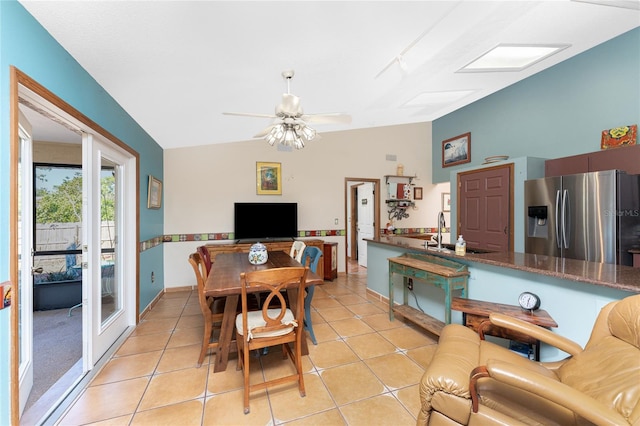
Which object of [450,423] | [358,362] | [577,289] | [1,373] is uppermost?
[577,289]

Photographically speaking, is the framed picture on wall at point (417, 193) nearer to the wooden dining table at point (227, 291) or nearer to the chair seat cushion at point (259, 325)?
the wooden dining table at point (227, 291)

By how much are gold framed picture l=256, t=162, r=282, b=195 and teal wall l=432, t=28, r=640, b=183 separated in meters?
3.64

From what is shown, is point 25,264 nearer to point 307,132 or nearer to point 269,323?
point 269,323

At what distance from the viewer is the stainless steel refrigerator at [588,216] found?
2.50 metres

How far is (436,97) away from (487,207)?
1.81 metres

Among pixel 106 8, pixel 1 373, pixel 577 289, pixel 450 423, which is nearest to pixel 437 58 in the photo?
pixel 577 289

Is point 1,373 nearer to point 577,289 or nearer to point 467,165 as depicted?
point 577,289

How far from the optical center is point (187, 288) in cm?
434

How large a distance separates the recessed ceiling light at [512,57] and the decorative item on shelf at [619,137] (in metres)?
1.12

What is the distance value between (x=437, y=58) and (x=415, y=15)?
0.79 metres

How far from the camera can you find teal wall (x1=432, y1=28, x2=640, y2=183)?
287 cm

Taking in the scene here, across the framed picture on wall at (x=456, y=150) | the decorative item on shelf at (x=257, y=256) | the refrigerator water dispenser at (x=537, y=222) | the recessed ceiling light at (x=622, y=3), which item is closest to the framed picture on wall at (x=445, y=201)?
the framed picture on wall at (x=456, y=150)

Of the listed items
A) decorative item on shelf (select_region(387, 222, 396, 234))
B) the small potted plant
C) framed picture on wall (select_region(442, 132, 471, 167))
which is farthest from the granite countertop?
the small potted plant

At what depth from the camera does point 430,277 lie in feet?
8.13
